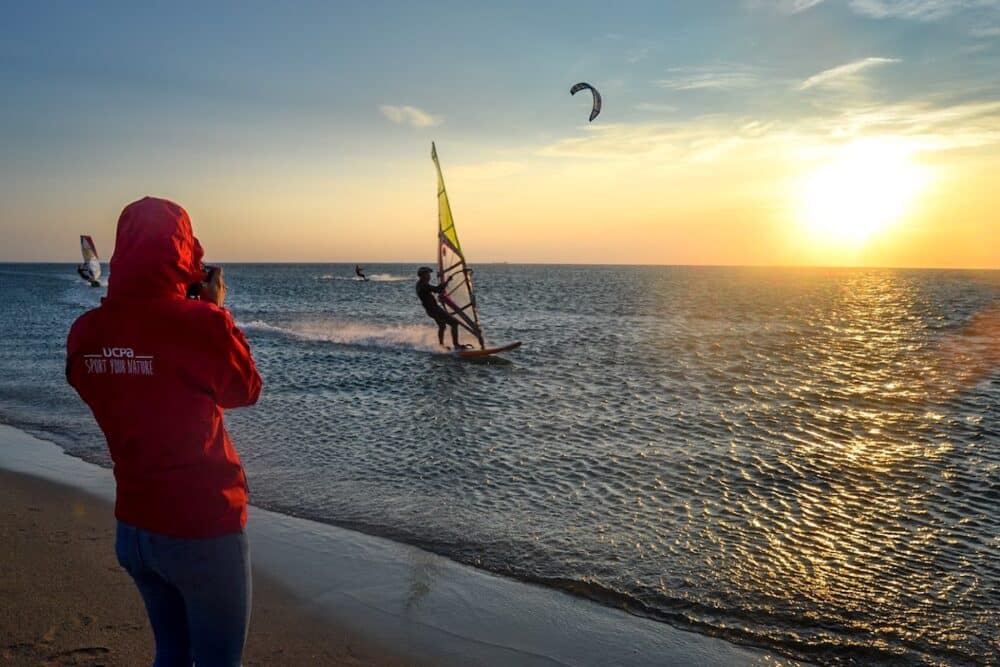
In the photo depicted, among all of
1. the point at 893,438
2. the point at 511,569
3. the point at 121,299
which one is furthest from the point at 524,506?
the point at 893,438

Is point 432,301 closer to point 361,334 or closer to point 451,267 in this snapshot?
point 451,267

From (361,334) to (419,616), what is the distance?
829 inches

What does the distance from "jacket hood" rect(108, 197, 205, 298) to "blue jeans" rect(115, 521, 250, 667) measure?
0.69m

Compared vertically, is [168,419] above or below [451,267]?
below

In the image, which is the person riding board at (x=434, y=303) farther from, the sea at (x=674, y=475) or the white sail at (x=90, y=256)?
the white sail at (x=90, y=256)

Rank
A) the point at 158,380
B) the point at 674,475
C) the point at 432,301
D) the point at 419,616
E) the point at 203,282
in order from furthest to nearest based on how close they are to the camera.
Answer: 1. the point at 432,301
2. the point at 674,475
3. the point at 419,616
4. the point at 203,282
5. the point at 158,380

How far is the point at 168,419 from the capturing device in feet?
6.63

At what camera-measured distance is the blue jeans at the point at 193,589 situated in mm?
2035

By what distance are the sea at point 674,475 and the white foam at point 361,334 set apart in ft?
9.36

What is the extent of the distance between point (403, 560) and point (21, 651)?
7.79ft

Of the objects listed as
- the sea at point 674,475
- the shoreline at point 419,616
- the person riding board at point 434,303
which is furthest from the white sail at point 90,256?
the shoreline at point 419,616

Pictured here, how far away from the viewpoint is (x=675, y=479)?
7.70 m

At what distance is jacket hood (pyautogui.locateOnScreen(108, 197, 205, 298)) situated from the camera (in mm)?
2037

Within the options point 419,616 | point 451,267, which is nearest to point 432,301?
point 451,267
